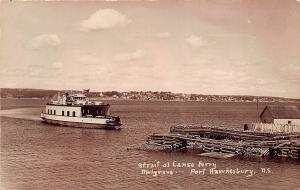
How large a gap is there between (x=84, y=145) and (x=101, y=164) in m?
0.49

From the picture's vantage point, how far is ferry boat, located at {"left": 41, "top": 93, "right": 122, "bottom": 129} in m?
7.68

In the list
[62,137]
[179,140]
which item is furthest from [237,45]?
[62,137]

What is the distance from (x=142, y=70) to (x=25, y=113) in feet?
7.62

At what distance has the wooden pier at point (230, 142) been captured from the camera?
293 inches

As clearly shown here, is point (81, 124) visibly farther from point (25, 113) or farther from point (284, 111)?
point (284, 111)

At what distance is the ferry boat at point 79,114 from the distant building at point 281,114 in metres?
2.26

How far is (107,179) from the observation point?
6.18 meters

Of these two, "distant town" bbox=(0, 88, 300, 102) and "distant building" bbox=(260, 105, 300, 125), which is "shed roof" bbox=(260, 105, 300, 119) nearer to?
"distant building" bbox=(260, 105, 300, 125)

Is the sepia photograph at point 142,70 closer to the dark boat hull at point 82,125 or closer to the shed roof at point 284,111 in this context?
the shed roof at point 284,111

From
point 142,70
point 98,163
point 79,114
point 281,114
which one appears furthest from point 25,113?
point 281,114

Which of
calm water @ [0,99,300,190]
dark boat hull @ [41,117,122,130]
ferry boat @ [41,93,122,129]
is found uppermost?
ferry boat @ [41,93,122,129]

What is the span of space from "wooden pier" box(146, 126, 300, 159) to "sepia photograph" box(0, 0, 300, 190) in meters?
0.73

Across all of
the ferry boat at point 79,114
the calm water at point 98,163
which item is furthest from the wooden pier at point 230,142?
the ferry boat at point 79,114

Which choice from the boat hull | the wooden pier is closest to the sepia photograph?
the wooden pier
